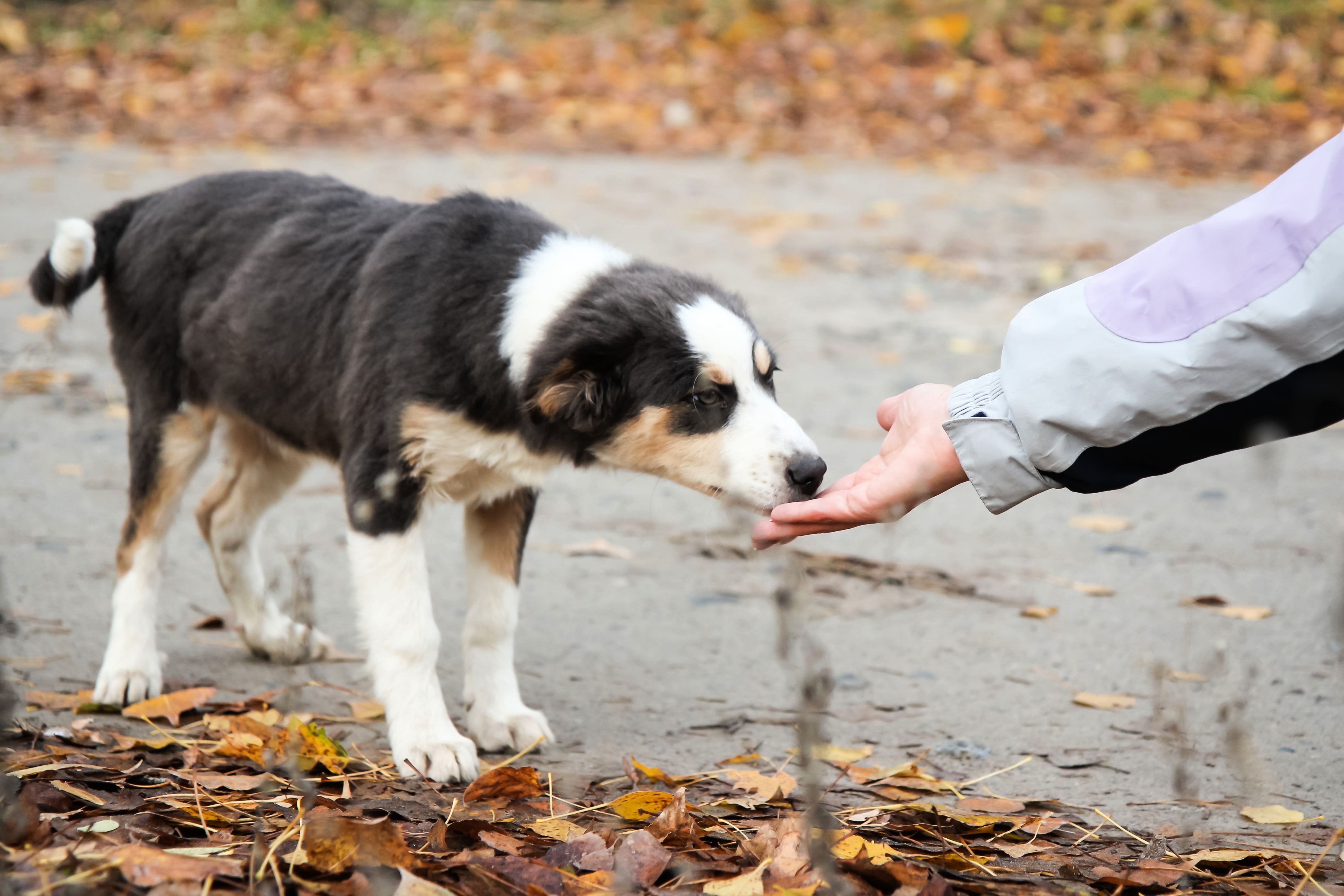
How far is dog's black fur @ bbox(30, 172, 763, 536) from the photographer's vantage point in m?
3.44

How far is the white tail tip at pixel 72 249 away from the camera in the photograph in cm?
407

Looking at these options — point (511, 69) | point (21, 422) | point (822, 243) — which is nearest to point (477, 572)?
point (21, 422)

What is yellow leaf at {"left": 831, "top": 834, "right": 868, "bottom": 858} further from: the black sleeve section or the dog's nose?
the dog's nose

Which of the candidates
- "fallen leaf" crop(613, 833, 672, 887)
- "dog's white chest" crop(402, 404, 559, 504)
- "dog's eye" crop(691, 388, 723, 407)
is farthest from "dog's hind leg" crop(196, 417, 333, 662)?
"fallen leaf" crop(613, 833, 672, 887)

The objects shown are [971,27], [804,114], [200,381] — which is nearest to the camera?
[200,381]

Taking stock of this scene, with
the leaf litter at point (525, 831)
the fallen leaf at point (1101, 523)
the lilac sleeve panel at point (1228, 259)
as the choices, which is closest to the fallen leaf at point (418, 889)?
the leaf litter at point (525, 831)

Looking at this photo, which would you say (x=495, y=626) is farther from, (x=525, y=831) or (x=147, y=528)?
(x=147, y=528)

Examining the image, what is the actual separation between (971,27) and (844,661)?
44.5 ft

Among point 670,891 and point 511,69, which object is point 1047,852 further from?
point 511,69

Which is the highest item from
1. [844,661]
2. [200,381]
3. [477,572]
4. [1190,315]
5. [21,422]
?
[1190,315]

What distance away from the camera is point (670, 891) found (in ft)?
7.72

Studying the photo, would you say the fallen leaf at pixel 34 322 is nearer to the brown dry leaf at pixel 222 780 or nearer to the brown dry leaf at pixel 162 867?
the brown dry leaf at pixel 222 780

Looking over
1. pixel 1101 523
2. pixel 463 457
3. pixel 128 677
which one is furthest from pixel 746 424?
pixel 1101 523

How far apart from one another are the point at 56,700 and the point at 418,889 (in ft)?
6.58
